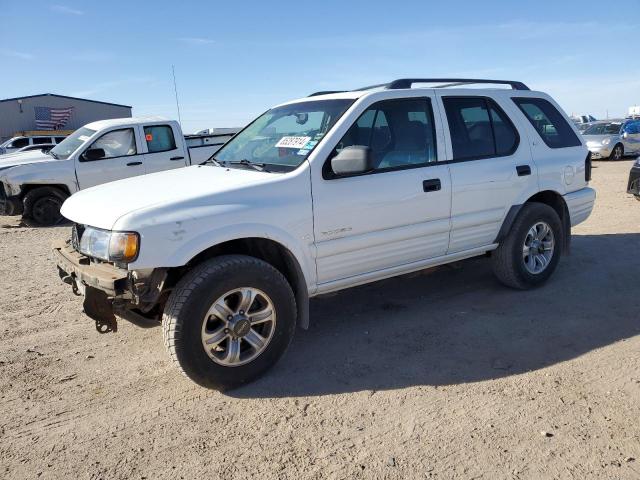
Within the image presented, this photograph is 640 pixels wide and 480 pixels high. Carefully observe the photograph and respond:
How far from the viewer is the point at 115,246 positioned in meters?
3.07

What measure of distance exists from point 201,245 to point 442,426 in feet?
5.63

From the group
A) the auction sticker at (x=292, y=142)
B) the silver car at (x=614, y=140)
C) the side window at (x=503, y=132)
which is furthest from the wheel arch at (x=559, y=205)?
the silver car at (x=614, y=140)

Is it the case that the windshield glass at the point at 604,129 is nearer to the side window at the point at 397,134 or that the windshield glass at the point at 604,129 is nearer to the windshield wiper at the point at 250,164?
the side window at the point at 397,134

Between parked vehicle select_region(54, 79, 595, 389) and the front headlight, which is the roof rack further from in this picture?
the front headlight

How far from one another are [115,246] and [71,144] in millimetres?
7876

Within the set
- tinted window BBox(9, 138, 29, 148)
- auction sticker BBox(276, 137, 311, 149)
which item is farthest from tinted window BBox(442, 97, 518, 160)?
tinted window BBox(9, 138, 29, 148)

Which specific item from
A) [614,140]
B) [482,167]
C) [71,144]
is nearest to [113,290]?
[482,167]

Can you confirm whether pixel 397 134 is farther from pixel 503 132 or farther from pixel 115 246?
pixel 115 246

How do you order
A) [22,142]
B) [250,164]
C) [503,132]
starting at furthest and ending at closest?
1. [22,142]
2. [503,132]
3. [250,164]

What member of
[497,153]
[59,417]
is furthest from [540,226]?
[59,417]

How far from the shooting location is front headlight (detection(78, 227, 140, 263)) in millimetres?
3037

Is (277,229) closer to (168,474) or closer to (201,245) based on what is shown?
(201,245)

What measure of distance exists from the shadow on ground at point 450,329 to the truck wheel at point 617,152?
15704 millimetres

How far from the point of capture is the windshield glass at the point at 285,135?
3.83 m
